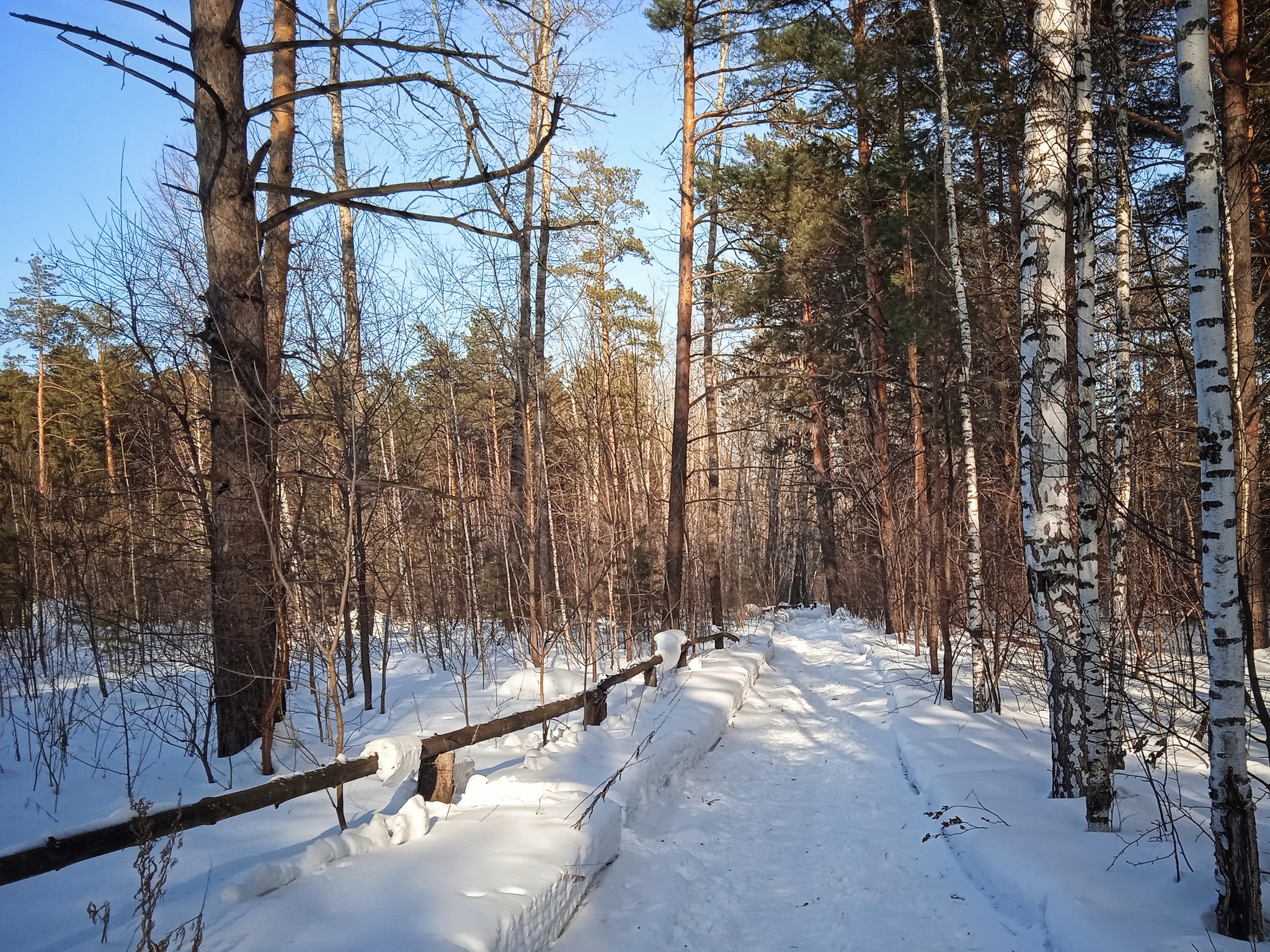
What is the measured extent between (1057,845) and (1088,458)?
238 centimetres

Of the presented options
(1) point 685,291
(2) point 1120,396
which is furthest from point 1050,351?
(1) point 685,291

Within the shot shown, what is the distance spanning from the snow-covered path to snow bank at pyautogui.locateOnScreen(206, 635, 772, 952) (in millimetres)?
284

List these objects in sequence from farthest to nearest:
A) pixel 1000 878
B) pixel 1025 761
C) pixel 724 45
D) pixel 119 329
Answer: pixel 724 45 → pixel 1025 761 → pixel 119 329 → pixel 1000 878

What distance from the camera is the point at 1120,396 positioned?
711 centimetres

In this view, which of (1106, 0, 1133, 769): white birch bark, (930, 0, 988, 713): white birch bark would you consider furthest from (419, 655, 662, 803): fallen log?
(930, 0, 988, 713): white birch bark

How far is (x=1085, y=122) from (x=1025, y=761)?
Result: 526 centimetres

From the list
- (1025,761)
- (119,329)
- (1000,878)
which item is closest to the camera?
(1000,878)

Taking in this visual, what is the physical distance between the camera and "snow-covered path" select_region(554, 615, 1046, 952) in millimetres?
4227

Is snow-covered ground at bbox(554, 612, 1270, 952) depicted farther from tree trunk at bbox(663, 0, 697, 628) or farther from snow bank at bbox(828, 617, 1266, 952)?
tree trunk at bbox(663, 0, 697, 628)

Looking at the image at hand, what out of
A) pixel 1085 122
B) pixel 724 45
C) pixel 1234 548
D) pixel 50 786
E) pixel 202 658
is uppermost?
pixel 724 45

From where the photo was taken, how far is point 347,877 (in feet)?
12.1

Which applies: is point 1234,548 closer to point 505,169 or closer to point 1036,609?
point 1036,609

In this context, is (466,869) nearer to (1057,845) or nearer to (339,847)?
(339,847)

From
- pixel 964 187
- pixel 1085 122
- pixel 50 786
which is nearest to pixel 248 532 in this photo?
pixel 50 786
